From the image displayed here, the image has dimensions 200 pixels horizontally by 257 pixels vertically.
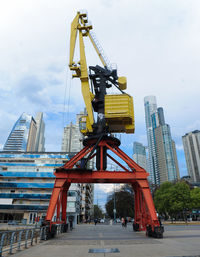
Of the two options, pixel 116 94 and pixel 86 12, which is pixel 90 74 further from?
pixel 86 12

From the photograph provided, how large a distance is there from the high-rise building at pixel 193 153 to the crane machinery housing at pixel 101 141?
130763 mm

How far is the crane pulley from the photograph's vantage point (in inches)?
749

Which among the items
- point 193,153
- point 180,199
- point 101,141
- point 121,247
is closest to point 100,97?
point 101,141

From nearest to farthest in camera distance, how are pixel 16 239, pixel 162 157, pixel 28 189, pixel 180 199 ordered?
pixel 16 239, pixel 180 199, pixel 28 189, pixel 162 157

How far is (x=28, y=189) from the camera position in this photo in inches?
2307

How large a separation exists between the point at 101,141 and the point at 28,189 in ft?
156

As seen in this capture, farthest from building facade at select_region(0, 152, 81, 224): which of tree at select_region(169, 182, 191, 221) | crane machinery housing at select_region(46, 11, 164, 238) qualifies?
crane machinery housing at select_region(46, 11, 164, 238)

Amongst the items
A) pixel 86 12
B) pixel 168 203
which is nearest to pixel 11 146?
pixel 168 203

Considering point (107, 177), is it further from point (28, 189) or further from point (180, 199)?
point (28, 189)

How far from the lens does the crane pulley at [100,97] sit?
1902 cm

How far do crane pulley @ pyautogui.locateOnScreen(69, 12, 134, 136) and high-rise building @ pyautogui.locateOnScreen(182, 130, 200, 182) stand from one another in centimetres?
13194

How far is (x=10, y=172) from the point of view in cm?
6012

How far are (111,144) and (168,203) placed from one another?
121 feet

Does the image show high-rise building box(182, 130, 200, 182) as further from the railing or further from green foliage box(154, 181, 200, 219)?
the railing
